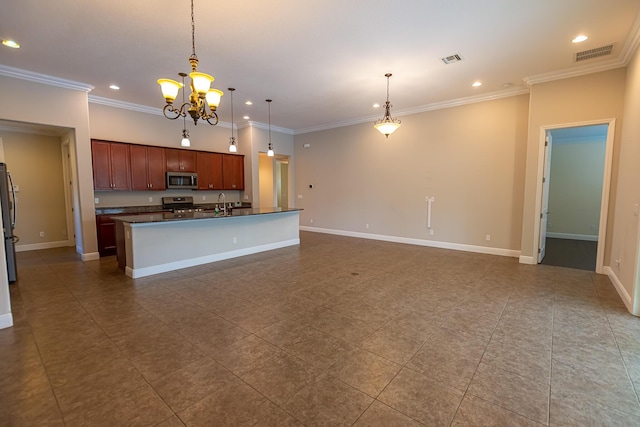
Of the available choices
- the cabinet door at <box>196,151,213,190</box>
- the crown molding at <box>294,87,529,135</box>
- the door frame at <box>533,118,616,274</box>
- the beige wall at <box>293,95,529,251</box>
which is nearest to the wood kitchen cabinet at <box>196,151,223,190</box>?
the cabinet door at <box>196,151,213,190</box>

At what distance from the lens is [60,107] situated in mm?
4949

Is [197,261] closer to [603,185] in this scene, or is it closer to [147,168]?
[147,168]

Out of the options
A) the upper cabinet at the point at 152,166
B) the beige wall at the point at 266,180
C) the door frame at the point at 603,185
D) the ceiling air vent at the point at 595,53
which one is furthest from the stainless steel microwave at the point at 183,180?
the ceiling air vent at the point at 595,53

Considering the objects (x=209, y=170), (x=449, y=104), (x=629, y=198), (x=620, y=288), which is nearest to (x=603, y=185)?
(x=629, y=198)

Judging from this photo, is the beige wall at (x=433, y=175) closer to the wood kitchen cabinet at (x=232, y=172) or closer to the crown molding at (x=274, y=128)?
the crown molding at (x=274, y=128)

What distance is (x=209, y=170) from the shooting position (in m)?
7.62

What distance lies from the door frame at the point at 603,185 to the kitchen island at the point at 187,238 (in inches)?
188

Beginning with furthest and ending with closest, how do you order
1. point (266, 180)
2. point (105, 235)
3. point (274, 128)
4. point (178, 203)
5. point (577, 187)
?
point (266, 180)
point (274, 128)
point (577, 187)
point (178, 203)
point (105, 235)

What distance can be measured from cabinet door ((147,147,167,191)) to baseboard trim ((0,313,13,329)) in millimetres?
4161

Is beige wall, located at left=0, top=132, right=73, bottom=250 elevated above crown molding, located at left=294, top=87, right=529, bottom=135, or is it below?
below

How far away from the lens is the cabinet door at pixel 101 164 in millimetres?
5711

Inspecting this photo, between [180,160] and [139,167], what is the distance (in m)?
0.93

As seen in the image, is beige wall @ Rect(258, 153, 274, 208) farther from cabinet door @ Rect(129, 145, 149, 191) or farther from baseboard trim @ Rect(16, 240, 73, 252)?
baseboard trim @ Rect(16, 240, 73, 252)

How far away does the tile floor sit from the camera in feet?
5.79
